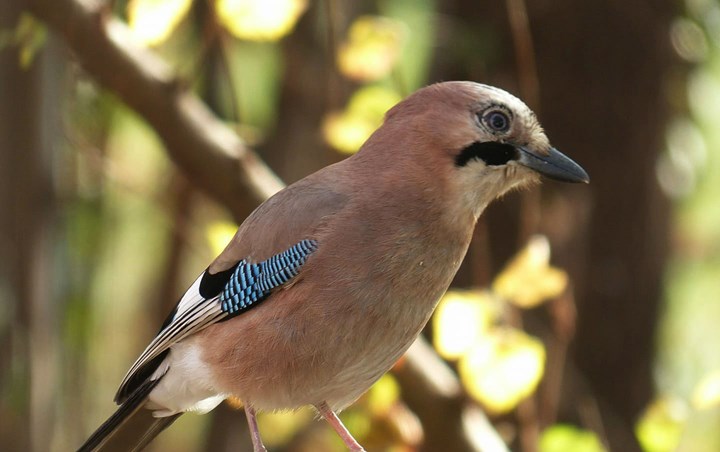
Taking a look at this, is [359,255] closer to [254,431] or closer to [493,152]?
[493,152]

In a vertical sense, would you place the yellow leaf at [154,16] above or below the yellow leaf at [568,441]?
above

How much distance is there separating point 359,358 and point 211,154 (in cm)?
137

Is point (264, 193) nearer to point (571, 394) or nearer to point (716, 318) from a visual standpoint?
point (571, 394)

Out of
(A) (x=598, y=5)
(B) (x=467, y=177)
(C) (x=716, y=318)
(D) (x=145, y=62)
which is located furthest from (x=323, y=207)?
(C) (x=716, y=318)

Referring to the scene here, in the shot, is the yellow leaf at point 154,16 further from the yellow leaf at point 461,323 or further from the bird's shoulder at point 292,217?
the yellow leaf at point 461,323

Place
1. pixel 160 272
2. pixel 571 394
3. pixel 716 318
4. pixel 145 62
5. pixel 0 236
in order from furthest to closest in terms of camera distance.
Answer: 1. pixel 716 318
2. pixel 160 272
3. pixel 571 394
4. pixel 0 236
5. pixel 145 62

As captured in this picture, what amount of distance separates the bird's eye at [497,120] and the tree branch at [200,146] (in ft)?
4.44

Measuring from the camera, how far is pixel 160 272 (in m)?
7.30

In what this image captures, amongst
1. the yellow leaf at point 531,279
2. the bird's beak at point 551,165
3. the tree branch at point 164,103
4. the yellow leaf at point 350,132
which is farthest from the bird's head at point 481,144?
the tree branch at point 164,103

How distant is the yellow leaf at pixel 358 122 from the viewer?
4316 millimetres

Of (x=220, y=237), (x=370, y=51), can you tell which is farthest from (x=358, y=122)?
(x=220, y=237)

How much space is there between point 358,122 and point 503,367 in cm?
106

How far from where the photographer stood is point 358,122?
434 cm

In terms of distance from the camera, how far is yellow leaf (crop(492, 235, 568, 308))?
4059 mm
